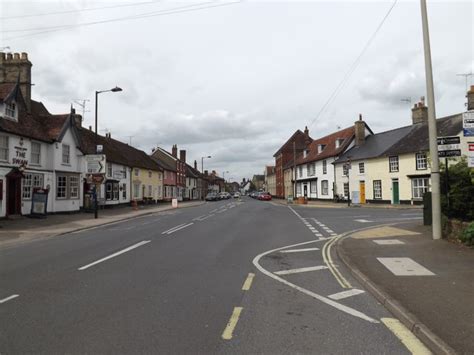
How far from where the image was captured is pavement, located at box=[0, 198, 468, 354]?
4465 millimetres

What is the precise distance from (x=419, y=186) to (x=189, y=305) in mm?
35269

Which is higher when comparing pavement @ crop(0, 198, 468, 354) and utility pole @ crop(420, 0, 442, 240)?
utility pole @ crop(420, 0, 442, 240)

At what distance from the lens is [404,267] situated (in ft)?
27.3

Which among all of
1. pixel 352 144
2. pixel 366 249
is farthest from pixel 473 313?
pixel 352 144

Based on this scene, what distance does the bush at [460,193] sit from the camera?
11.2 metres

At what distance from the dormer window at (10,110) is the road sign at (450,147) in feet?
75.9

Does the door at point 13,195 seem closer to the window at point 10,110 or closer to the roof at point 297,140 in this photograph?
the window at point 10,110

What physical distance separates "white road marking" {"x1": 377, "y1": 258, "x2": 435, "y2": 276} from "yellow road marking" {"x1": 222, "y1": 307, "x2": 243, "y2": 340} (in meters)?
3.81

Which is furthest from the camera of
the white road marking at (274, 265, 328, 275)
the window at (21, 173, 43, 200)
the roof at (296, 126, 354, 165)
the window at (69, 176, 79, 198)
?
the roof at (296, 126, 354, 165)

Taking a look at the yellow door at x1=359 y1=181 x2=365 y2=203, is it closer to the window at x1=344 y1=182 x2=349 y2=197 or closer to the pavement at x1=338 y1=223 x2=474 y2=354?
the window at x1=344 y1=182 x2=349 y2=197

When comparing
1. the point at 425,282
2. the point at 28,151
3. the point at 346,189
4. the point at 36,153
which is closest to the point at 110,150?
the point at 36,153

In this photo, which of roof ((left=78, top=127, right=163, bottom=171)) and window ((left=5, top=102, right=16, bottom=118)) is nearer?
window ((left=5, top=102, right=16, bottom=118))

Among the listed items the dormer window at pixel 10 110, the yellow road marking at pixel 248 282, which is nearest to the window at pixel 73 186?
the dormer window at pixel 10 110

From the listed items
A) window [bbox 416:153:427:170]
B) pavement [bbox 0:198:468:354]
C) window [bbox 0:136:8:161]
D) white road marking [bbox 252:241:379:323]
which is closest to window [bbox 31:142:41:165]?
window [bbox 0:136:8:161]
